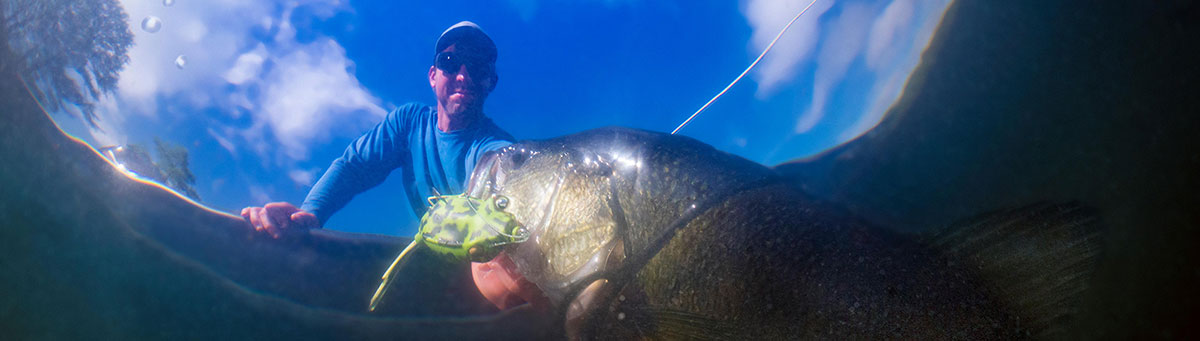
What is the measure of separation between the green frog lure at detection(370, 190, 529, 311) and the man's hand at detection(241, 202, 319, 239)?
1.00 metres

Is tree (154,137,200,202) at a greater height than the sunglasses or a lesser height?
lesser

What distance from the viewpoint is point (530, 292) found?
47.8 inches

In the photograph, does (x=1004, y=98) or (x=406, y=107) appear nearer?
(x=1004, y=98)

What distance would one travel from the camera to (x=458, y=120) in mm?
3617

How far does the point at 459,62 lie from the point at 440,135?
2.81 feet

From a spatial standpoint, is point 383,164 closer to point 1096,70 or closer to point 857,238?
point 857,238

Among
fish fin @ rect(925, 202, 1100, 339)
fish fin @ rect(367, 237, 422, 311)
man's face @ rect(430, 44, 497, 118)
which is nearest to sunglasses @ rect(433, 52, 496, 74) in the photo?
man's face @ rect(430, 44, 497, 118)

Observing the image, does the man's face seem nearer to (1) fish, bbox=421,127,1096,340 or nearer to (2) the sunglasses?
(2) the sunglasses

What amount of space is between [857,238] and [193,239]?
97.9 inches

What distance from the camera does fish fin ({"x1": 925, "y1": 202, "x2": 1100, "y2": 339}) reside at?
80 cm

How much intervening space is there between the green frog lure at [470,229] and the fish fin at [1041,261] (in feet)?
3.70

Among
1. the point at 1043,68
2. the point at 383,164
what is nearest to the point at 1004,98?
the point at 1043,68

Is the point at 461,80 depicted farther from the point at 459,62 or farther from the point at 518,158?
the point at 518,158

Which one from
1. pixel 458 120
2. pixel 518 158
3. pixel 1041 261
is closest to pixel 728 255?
pixel 1041 261
